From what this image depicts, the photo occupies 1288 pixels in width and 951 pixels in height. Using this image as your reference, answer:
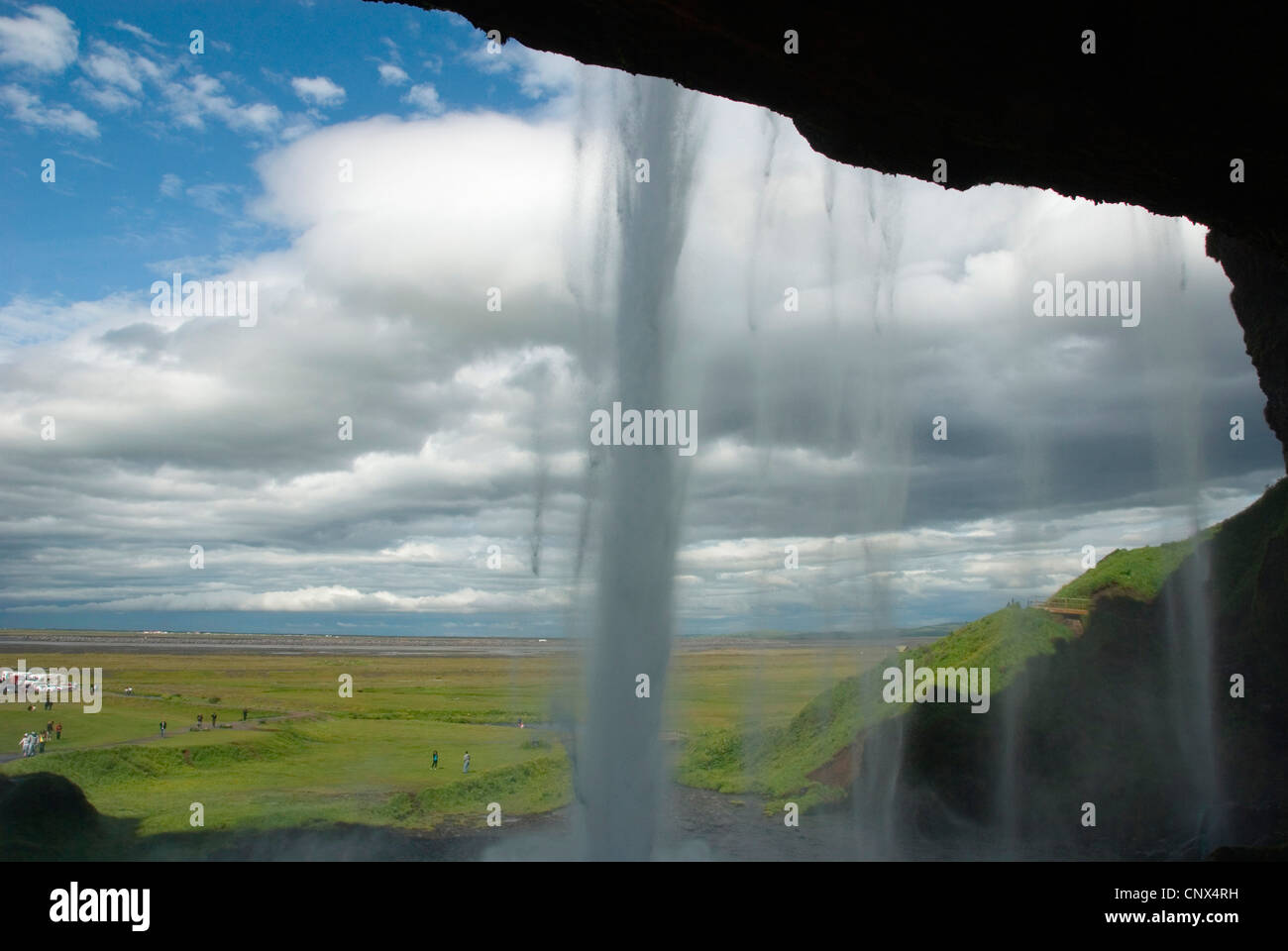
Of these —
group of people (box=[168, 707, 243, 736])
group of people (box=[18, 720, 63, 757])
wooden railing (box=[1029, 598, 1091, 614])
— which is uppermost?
wooden railing (box=[1029, 598, 1091, 614])

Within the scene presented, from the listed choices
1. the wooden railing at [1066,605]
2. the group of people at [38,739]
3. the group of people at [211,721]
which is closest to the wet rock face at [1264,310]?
the wooden railing at [1066,605]

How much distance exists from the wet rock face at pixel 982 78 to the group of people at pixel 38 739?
37.9 metres

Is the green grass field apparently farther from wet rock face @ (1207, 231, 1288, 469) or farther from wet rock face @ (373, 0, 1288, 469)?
wet rock face @ (1207, 231, 1288, 469)

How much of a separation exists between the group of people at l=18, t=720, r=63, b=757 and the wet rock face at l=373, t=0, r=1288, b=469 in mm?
37918

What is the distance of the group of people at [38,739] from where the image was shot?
109 feet

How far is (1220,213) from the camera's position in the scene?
1371 cm

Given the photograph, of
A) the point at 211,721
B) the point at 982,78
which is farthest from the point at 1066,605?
the point at 211,721

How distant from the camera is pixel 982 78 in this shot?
438 inches

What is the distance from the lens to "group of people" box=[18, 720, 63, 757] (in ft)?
109

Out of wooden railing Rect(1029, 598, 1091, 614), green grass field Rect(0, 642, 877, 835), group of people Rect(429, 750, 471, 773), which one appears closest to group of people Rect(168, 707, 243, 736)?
green grass field Rect(0, 642, 877, 835)

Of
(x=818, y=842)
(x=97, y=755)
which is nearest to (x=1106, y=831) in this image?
(x=818, y=842)

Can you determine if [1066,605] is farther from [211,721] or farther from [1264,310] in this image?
[211,721]

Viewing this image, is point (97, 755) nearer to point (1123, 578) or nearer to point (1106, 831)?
point (1106, 831)
